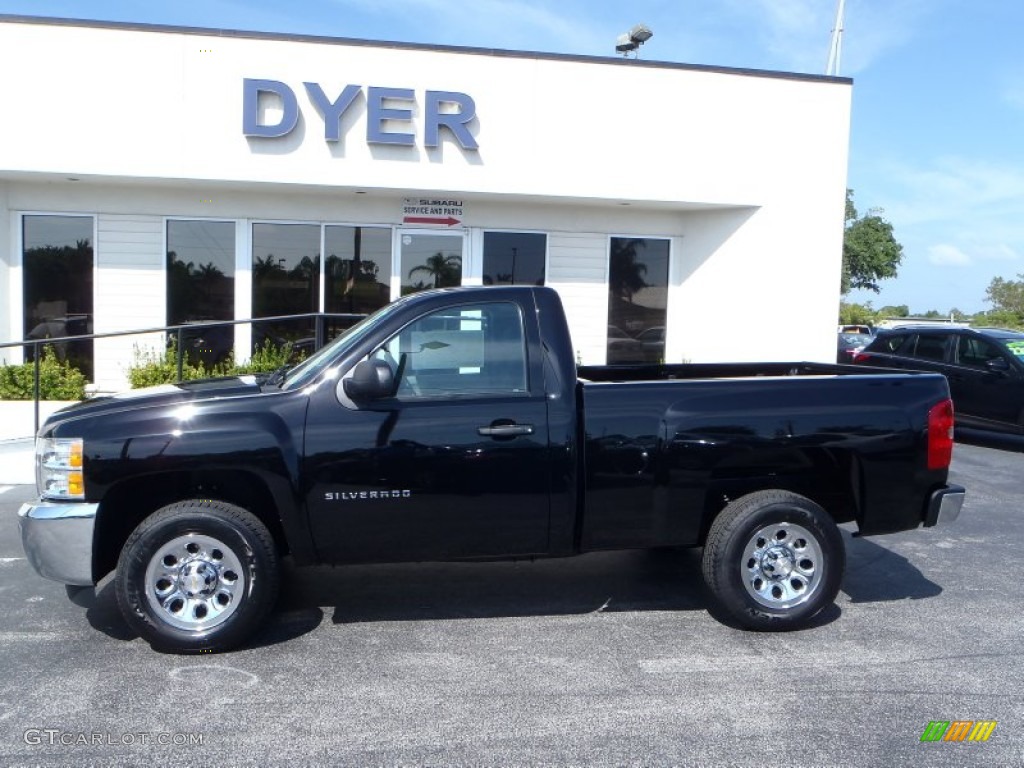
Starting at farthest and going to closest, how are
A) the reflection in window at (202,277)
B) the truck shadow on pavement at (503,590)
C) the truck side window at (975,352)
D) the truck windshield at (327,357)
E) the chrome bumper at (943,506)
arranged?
1. the reflection in window at (202,277)
2. the truck side window at (975,352)
3. the truck shadow on pavement at (503,590)
4. the chrome bumper at (943,506)
5. the truck windshield at (327,357)

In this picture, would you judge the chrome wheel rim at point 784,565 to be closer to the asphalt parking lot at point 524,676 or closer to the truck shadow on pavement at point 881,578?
the asphalt parking lot at point 524,676

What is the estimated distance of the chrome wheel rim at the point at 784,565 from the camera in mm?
5266

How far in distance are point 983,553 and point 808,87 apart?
890 cm

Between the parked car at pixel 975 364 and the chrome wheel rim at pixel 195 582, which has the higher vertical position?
the parked car at pixel 975 364

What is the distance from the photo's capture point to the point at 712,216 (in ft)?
46.7

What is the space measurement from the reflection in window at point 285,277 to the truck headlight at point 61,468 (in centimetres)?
836

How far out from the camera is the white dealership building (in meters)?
12.2

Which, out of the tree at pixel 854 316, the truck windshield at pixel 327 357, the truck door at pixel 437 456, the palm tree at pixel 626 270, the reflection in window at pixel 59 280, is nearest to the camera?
the truck door at pixel 437 456

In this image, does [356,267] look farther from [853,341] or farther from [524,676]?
[853,341]

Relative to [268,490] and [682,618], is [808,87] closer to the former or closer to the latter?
[682,618]

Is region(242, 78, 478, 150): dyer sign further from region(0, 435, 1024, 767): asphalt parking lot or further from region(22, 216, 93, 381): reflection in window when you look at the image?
region(0, 435, 1024, 767): asphalt parking lot

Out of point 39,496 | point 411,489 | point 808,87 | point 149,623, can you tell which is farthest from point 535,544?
point 808,87

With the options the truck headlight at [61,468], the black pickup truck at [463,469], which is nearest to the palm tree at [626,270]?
the black pickup truck at [463,469]

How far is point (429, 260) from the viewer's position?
543 inches
